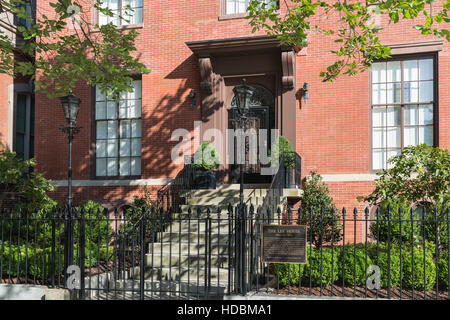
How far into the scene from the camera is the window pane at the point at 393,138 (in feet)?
41.2

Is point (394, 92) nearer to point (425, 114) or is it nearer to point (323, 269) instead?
point (425, 114)

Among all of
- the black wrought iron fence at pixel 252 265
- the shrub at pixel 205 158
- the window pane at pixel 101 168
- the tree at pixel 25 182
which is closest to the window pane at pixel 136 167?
the window pane at pixel 101 168

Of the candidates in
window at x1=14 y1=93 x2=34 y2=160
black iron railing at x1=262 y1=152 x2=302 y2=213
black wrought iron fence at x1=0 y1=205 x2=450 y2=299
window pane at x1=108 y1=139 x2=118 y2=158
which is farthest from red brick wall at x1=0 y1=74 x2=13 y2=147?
black iron railing at x1=262 y1=152 x2=302 y2=213

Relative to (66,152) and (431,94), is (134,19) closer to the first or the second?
(66,152)

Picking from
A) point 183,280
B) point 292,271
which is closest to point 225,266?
point 183,280

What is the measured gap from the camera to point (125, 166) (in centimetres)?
1447

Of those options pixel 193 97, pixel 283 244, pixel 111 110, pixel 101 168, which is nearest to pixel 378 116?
pixel 193 97

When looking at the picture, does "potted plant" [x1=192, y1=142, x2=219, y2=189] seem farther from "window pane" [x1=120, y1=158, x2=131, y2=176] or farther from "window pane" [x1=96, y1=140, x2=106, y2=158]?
"window pane" [x1=96, y1=140, x2=106, y2=158]

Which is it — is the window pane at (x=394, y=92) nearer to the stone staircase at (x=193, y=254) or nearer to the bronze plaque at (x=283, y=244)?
the stone staircase at (x=193, y=254)

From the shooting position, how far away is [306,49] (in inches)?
517

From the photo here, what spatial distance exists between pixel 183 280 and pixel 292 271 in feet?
6.99

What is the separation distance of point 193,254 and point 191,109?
204 inches

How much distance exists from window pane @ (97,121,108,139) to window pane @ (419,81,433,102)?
889cm

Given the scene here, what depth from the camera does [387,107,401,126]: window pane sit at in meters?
12.6
